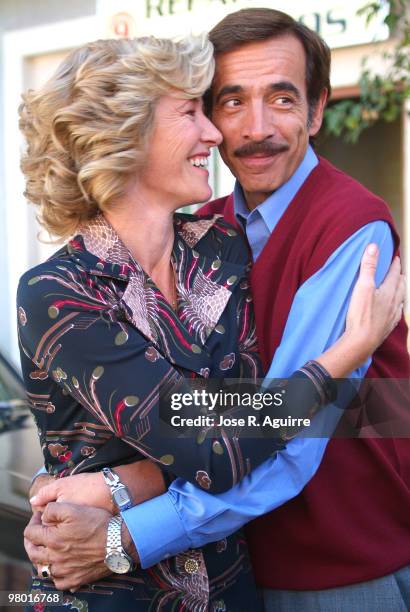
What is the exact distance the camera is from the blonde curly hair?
1.88m

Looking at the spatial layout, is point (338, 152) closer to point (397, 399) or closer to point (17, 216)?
point (17, 216)

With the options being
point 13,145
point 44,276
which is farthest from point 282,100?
point 13,145

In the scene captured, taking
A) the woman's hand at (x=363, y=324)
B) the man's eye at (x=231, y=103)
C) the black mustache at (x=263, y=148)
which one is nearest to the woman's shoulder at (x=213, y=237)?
the black mustache at (x=263, y=148)

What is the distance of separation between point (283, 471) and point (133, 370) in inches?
14.8

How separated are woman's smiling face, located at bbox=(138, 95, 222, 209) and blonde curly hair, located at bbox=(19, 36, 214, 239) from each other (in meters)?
0.03

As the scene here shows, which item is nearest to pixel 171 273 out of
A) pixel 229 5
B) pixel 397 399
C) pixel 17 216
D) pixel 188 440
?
pixel 188 440

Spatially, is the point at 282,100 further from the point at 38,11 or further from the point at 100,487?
the point at 38,11

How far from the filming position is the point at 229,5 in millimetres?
5621

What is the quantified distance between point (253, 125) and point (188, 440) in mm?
888

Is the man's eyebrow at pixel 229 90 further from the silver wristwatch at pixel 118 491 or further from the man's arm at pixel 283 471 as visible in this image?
the silver wristwatch at pixel 118 491

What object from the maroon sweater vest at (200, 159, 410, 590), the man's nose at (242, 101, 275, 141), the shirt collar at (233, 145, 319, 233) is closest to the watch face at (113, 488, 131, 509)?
the maroon sweater vest at (200, 159, 410, 590)

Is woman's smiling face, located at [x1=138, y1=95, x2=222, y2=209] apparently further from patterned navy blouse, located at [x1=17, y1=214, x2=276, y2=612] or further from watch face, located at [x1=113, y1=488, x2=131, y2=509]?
watch face, located at [x1=113, y1=488, x2=131, y2=509]

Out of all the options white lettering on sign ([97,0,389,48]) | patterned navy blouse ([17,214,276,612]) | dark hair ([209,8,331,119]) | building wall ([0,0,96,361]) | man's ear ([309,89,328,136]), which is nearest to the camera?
patterned navy blouse ([17,214,276,612])

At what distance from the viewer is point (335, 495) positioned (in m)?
1.89
